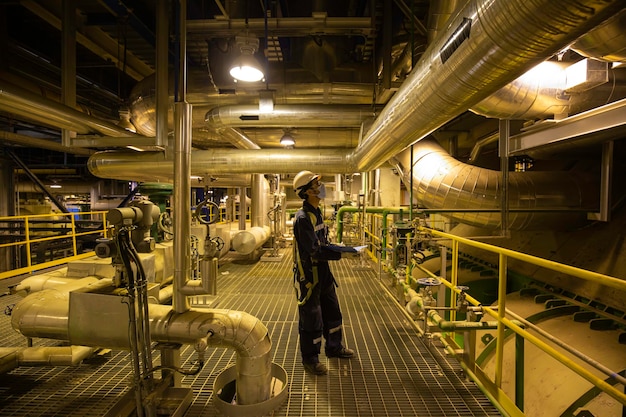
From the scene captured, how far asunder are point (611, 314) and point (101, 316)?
176 inches

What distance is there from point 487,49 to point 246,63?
2127 mm

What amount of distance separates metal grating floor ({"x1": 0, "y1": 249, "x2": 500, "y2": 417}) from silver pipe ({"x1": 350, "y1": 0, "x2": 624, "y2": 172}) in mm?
1895

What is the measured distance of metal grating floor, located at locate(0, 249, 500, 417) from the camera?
193cm

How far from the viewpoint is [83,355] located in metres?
2.24

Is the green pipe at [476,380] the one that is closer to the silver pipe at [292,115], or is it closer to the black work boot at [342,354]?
the black work boot at [342,354]

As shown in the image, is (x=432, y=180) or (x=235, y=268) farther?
(x=235, y=268)

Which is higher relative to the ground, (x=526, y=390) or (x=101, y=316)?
(x=101, y=316)

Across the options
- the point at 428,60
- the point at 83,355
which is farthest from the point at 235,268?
the point at 428,60

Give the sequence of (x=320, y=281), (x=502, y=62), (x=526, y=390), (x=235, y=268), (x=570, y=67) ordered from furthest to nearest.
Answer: (x=235, y=268)
(x=526, y=390)
(x=320, y=281)
(x=570, y=67)
(x=502, y=62)

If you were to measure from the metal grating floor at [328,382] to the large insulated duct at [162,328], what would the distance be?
0.35m

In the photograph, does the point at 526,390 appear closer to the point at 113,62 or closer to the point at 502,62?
the point at 502,62

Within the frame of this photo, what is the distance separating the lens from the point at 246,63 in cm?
266

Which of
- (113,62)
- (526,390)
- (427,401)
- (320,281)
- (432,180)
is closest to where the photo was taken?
(427,401)

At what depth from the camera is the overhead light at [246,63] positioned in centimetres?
266
